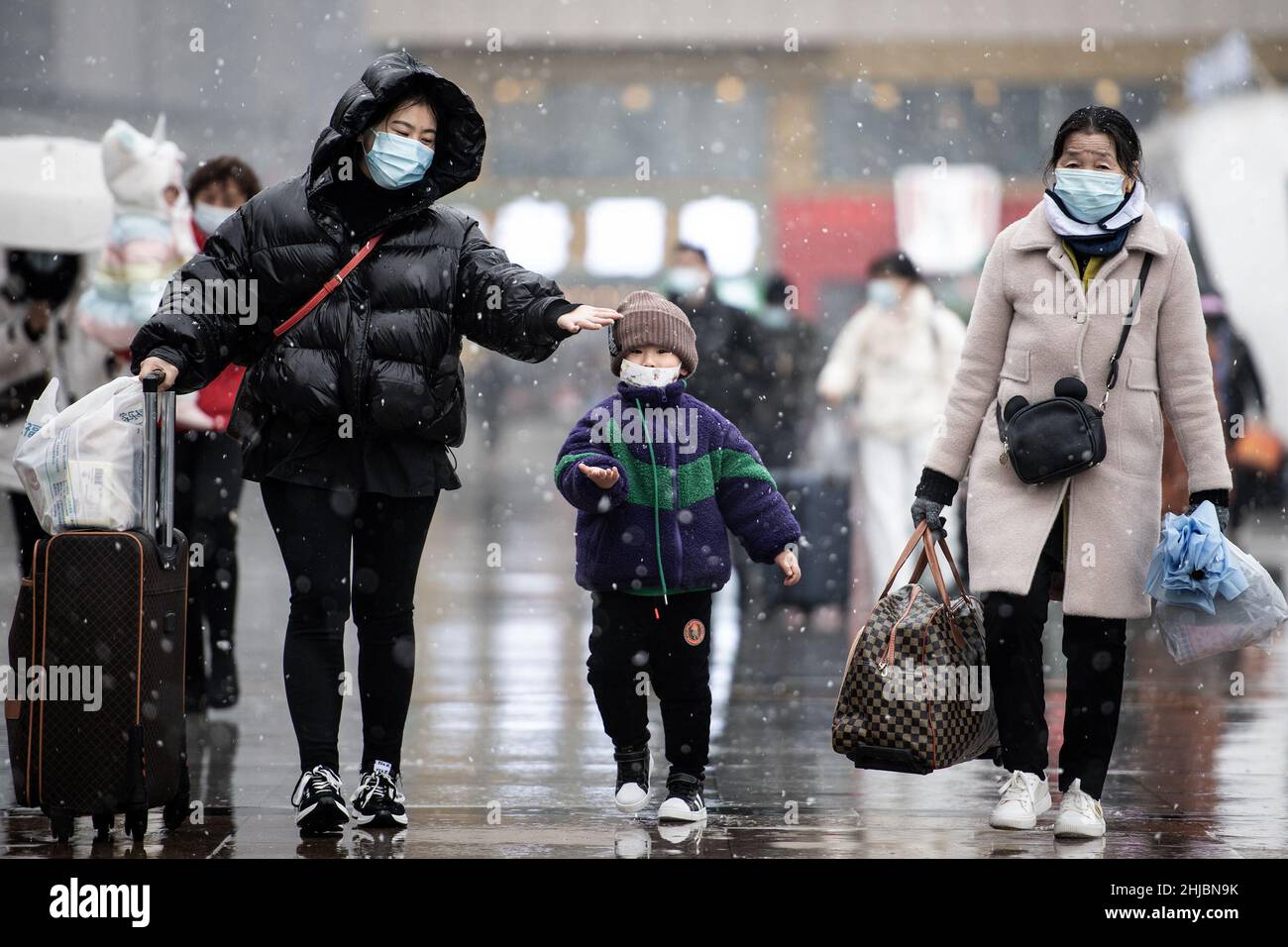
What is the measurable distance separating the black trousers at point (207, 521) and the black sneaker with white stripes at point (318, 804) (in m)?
2.01

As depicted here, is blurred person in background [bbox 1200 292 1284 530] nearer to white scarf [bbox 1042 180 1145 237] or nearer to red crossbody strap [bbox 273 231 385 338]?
white scarf [bbox 1042 180 1145 237]

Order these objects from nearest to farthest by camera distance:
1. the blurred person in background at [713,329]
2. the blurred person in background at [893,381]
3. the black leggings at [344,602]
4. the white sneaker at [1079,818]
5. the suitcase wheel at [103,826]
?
the suitcase wheel at [103,826] < the white sneaker at [1079,818] < the black leggings at [344,602] < the blurred person in background at [713,329] < the blurred person in background at [893,381]

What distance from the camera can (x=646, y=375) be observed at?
4.97 metres

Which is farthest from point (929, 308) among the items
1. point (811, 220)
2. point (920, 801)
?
point (811, 220)

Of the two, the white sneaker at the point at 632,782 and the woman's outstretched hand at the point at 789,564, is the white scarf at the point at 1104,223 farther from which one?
the white sneaker at the point at 632,782

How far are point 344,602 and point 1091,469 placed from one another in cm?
203

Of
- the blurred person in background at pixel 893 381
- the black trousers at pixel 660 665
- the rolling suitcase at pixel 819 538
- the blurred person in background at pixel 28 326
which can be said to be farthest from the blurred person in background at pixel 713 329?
the black trousers at pixel 660 665

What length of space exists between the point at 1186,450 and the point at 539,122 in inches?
1100

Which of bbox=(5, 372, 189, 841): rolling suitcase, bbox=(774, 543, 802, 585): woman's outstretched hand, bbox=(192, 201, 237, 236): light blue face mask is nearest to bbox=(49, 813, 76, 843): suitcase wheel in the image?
bbox=(5, 372, 189, 841): rolling suitcase

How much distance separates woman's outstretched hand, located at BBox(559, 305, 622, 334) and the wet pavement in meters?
1.34

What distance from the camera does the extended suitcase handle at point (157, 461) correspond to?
4605mm

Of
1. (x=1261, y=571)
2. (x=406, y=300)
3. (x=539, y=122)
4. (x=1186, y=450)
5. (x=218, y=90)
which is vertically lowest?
(x=1261, y=571)

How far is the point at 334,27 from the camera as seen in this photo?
42.4 ft
